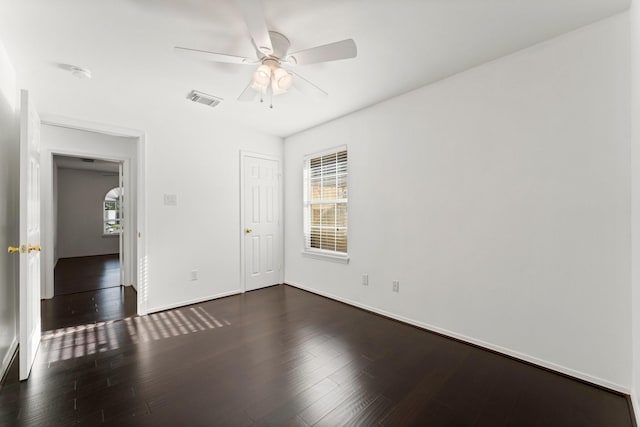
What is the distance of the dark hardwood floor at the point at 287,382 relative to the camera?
162cm

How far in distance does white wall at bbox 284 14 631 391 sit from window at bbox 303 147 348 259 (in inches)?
20.2

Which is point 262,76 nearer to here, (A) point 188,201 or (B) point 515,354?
(A) point 188,201

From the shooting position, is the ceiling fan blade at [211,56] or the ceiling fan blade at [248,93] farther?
the ceiling fan blade at [248,93]

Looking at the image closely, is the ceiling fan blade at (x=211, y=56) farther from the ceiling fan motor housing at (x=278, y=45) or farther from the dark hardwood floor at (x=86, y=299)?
the dark hardwood floor at (x=86, y=299)

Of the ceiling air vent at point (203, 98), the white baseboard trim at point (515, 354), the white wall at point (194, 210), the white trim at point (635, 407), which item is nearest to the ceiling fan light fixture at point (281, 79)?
the ceiling air vent at point (203, 98)

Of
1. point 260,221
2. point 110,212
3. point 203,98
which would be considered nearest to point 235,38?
point 203,98

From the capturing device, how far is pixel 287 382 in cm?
195

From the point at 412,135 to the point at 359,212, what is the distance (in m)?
1.10

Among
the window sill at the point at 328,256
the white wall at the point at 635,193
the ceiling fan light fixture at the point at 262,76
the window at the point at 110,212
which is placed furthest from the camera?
the window at the point at 110,212

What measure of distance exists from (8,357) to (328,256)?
3.14 m

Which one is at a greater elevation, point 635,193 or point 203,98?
point 203,98

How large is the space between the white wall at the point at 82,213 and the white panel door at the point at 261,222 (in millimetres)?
6574

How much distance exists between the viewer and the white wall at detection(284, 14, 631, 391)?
6.10 ft

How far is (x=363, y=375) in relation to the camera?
79.6 inches
